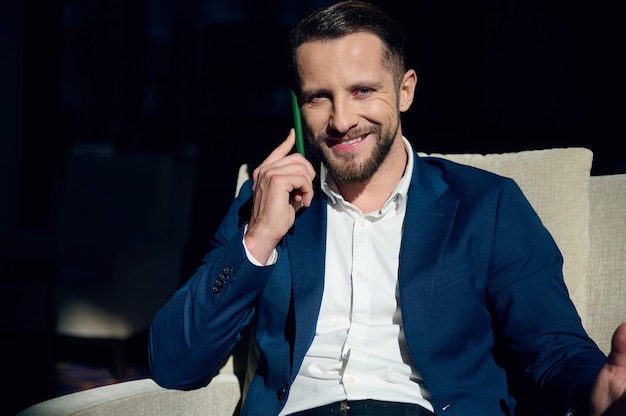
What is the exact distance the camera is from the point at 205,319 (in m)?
1.67

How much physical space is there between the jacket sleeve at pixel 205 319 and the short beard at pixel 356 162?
0.89ft

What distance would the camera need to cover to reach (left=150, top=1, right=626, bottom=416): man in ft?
5.33

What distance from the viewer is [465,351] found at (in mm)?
1646

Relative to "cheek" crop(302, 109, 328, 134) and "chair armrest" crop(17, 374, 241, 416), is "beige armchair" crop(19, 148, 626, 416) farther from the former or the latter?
"cheek" crop(302, 109, 328, 134)

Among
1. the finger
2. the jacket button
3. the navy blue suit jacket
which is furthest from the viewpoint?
the jacket button

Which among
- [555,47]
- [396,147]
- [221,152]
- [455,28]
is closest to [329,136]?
[396,147]

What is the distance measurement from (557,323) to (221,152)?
1596 mm

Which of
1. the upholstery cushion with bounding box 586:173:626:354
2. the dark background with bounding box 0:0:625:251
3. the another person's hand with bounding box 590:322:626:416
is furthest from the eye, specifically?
the another person's hand with bounding box 590:322:626:416

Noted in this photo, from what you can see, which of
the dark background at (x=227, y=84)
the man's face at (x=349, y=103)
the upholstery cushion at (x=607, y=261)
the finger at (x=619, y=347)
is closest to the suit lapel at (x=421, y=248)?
the man's face at (x=349, y=103)

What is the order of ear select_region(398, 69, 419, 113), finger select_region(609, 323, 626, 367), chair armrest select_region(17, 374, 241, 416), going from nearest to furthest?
1. finger select_region(609, 323, 626, 367)
2. chair armrest select_region(17, 374, 241, 416)
3. ear select_region(398, 69, 419, 113)

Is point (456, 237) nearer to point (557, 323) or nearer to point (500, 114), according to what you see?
point (557, 323)

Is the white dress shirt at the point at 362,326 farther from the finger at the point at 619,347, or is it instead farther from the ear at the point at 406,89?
the finger at the point at 619,347

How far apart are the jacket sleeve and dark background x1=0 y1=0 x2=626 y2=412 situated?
85 centimetres

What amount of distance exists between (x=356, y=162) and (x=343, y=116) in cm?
12
